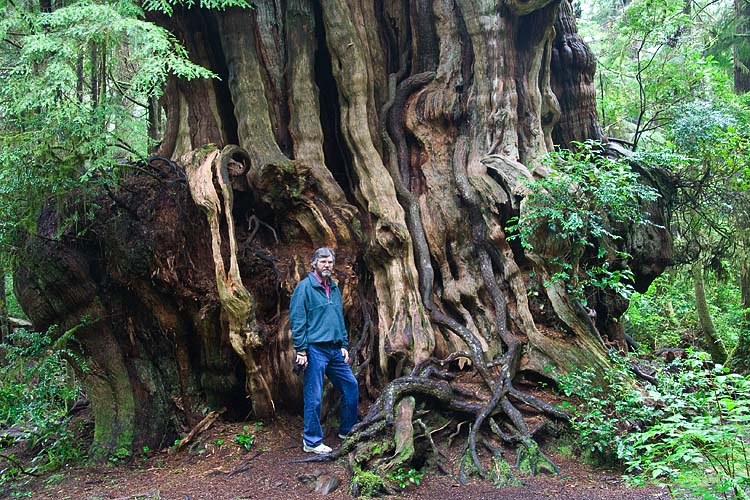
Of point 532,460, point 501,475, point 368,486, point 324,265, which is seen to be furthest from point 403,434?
point 324,265

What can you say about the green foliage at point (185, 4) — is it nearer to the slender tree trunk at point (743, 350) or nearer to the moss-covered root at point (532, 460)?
the moss-covered root at point (532, 460)

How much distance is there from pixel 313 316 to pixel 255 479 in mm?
1374

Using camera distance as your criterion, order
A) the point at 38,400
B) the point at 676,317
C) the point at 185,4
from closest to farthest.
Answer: the point at 38,400
the point at 185,4
the point at 676,317

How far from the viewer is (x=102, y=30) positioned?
5.05 m

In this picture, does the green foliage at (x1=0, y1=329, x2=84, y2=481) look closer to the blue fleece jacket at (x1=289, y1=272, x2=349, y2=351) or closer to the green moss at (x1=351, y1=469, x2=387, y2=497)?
the blue fleece jacket at (x1=289, y1=272, x2=349, y2=351)

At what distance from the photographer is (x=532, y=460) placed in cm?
446

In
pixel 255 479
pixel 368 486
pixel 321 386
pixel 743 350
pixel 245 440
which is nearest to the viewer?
pixel 368 486

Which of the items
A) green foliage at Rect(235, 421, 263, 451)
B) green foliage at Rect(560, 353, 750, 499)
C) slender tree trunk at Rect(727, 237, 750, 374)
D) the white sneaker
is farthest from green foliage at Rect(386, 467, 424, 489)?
slender tree trunk at Rect(727, 237, 750, 374)

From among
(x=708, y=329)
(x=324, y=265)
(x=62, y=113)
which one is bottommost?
(x=708, y=329)

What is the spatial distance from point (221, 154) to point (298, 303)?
207 cm

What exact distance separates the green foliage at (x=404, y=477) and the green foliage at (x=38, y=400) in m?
3.39

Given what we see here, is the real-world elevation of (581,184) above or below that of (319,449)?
above

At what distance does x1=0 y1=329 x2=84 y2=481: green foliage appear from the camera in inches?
222

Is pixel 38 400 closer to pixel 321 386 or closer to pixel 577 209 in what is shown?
pixel 321 386
